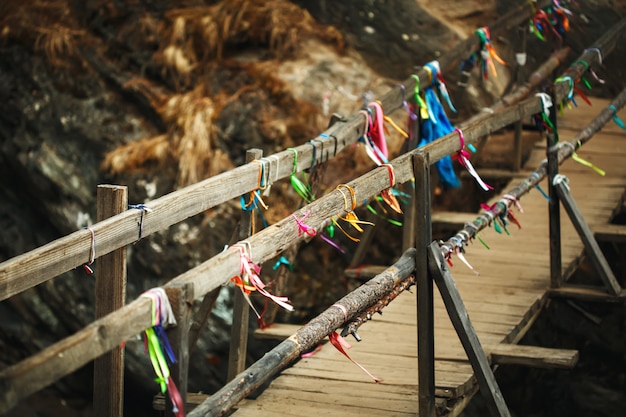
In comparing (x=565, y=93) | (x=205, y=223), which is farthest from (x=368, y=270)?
(x=205, y=223)

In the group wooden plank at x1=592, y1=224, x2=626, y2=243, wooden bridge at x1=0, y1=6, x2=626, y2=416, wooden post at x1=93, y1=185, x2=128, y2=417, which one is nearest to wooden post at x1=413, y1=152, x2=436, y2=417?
wooden bridge at x1=0, y1=6, x2=626, y2=416

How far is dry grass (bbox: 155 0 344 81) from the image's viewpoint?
764cm

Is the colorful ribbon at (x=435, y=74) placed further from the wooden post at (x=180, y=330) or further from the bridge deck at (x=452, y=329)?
the wooden post at (x=180, y=330)

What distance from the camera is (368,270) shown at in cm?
561

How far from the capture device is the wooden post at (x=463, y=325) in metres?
3.68

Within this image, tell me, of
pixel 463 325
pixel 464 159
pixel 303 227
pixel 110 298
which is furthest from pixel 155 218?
pixel 464 159

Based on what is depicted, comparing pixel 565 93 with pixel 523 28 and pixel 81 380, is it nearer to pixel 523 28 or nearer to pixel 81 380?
pixel 523 28

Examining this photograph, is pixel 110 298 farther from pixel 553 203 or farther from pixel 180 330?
pixel 553 203

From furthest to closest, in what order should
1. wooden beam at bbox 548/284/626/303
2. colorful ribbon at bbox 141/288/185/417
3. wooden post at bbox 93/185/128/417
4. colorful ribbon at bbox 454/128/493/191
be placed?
wooden beam at bbox 548/284/626/303 → colorful ribbon at bbox 454/128/493/191 → wooden post at bbox 93/185/128/417 → colorful ribbon at bbox 141/288/185/417

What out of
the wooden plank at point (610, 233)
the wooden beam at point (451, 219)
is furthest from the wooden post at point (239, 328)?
the wooden plank at point (610, 233)

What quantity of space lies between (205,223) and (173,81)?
4.16ft

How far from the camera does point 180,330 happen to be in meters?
2.44

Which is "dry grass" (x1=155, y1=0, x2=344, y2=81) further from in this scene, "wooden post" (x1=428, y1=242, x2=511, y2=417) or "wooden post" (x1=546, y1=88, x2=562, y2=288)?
"wooden post" (x1=428, y1=242, x2=511, y2=417)

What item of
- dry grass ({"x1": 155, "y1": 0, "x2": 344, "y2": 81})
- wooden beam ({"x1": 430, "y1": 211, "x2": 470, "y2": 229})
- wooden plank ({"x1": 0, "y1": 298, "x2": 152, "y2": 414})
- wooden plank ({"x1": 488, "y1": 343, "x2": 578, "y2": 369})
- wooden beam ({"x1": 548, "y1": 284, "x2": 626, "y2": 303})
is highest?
dry grass ({"x1": 155, "y1": 0, "x2": 344, "y2": 81})
